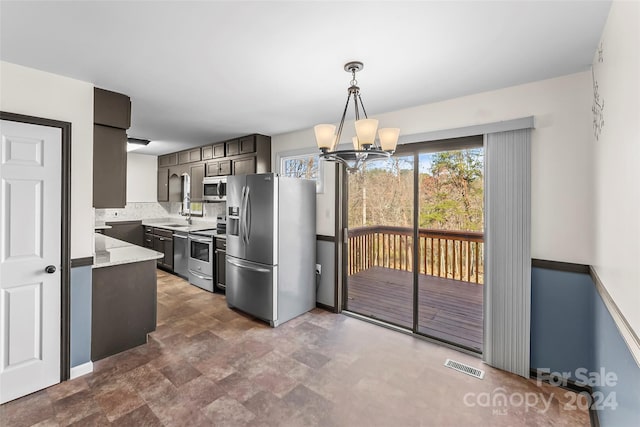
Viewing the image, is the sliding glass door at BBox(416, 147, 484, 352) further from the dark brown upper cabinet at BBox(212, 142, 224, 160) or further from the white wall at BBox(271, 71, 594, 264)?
the dark brown upper cabinet at BBox(212, 142, 224, 160)

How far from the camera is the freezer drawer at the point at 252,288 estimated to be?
133 inches

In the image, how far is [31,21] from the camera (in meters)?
1.66

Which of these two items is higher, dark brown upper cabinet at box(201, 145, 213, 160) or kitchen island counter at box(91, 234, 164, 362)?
dark brown upper cabinet at box(201, 145, 213, 160)

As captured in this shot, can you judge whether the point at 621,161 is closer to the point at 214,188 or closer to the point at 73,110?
the point at 73,110

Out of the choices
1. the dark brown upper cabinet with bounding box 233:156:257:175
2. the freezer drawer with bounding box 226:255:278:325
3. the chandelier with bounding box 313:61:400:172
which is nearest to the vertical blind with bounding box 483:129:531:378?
the chandelier with bounding box 313:61:400:172

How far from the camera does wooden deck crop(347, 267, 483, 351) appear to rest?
3.25 metres

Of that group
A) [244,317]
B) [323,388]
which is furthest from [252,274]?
[323,388]

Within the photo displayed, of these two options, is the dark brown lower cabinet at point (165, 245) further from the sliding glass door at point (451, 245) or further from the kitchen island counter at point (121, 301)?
the sliding glass door at point (451, 245)

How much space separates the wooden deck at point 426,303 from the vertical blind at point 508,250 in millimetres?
375

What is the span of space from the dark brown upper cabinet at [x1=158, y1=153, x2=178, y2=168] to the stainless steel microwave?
1265 mm

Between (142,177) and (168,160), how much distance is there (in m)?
0.76

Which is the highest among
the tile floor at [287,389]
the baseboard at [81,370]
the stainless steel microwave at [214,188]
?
the stainless steel microwave at [214,188]

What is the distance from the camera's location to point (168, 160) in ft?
19.7

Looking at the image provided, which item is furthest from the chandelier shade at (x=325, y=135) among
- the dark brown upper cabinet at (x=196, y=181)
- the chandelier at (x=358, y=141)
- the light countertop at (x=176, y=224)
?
the light countertop at (x=176, y=224)
